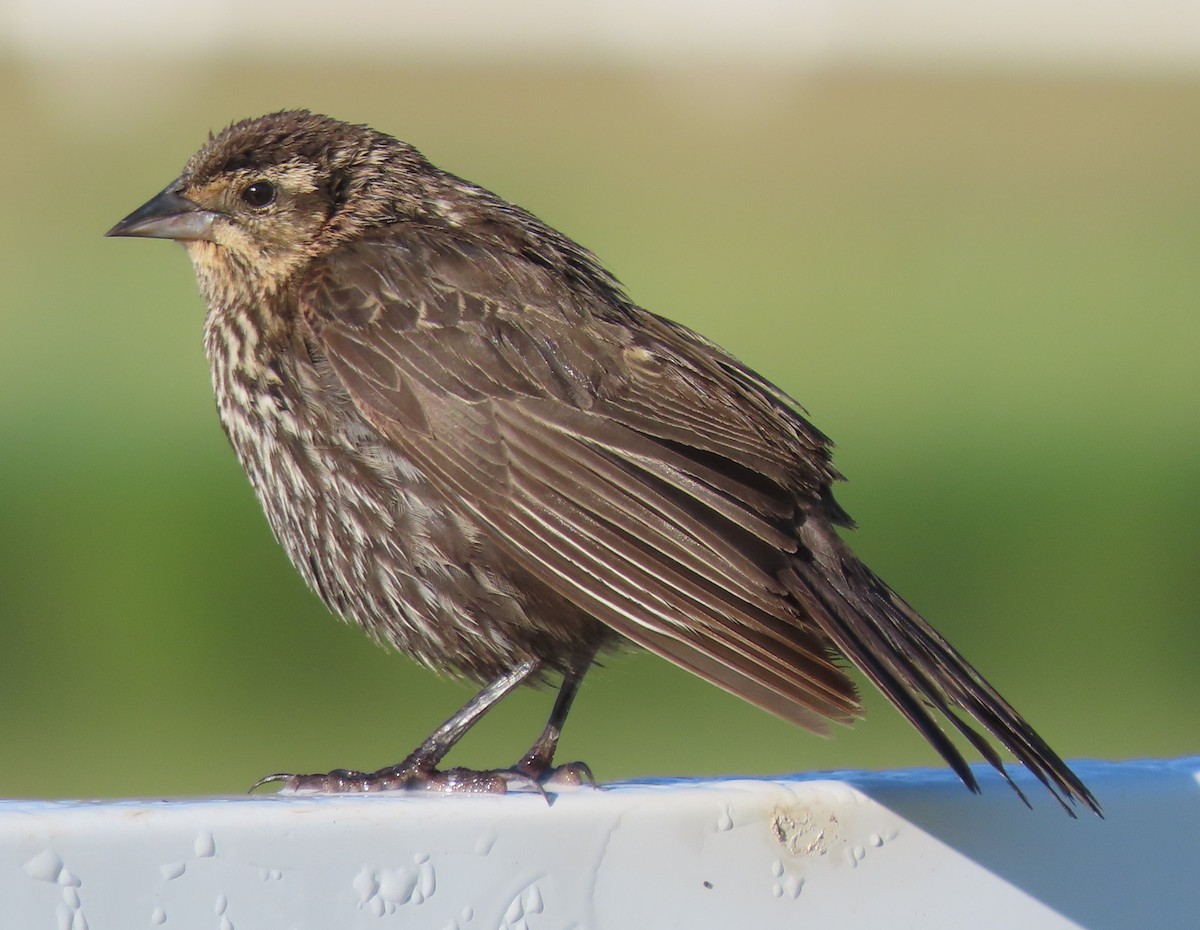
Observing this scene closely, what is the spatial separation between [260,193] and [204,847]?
210cm

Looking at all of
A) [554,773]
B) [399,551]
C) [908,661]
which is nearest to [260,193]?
[399,551]

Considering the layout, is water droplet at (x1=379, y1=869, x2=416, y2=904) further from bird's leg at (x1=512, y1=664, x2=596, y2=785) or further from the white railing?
bird's leg at (x1=512, y1=664, x2=596, y2=785)

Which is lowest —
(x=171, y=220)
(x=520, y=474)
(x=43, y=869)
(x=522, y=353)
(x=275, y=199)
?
(x=43, y=869)

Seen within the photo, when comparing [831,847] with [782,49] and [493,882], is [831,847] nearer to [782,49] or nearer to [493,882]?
[493,882]

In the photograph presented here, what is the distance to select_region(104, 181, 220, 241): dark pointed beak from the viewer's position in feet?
14.1

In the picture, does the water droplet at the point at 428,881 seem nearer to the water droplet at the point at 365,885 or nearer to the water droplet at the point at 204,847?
the water droplet at the point at 365,885

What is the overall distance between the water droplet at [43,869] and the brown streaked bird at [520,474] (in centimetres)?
99

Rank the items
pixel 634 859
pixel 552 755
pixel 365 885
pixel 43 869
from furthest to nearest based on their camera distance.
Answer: pixel 552 755
pixel 634 859
pixel 365 885
pixel 43 869

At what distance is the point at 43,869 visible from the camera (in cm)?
250

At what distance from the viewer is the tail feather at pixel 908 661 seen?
9.87 ft

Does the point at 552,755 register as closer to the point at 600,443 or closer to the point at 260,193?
the point at 600,443

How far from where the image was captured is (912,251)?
15.3m

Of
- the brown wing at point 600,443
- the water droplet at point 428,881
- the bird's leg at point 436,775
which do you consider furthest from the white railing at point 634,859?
the bird's leg at point 436,775

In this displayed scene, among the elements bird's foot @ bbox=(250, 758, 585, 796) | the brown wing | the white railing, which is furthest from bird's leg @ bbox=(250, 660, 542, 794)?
the white railing
